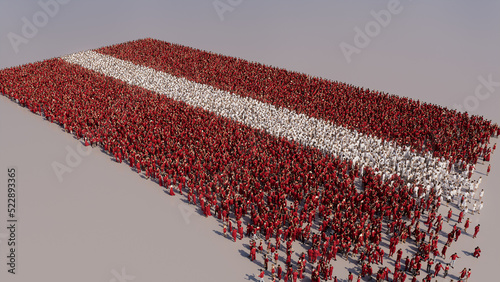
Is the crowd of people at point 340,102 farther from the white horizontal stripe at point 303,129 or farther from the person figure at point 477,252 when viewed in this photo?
the person figure at point 477,252

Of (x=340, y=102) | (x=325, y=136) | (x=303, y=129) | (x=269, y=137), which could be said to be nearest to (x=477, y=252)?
(x=325, y=136)

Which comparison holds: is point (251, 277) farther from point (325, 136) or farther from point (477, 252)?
point (325, 136)

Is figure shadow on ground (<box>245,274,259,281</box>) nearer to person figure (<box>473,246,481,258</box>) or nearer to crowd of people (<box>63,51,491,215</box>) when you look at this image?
person figure (<box>473,246,481,258</box>)

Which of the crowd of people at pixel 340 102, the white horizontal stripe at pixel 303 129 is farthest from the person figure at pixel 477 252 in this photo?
the crowd of people at pixel 340 102

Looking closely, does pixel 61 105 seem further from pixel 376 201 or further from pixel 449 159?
pixel 449 159

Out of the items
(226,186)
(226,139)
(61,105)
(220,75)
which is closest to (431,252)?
(226,186)

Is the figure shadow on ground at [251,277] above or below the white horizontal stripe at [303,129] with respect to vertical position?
below
